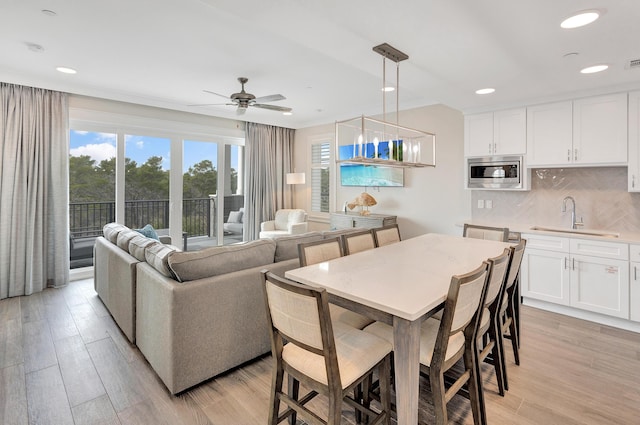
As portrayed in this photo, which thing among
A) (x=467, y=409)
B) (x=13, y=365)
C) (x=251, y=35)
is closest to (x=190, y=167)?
(x=251, y=35)

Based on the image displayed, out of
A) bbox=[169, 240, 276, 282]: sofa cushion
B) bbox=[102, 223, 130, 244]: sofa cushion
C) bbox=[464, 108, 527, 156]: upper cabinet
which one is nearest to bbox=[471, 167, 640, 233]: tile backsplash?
bbox=[464, 108, 527, 156]: upper cabinet

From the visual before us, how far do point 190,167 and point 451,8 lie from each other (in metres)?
5.06

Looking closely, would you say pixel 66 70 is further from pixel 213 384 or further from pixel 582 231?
pixel 582 231

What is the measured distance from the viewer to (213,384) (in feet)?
7.63

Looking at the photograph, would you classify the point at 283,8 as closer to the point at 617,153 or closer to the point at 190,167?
the point at 617,153

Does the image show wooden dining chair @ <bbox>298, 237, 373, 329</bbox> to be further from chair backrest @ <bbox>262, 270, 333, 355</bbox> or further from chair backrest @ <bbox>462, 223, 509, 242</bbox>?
chair backrest @ <bbox>462, 223, 509, 242</bbox>

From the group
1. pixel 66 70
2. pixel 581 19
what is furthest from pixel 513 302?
pixel 66 70

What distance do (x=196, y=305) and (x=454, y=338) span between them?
1.64m

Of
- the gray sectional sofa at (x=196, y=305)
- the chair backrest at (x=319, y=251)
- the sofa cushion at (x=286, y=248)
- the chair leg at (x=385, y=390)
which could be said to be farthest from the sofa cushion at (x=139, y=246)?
the chair leg at (x=385, y=390)

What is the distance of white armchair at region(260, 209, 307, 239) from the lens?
6.09 metres

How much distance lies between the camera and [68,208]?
4.54 m

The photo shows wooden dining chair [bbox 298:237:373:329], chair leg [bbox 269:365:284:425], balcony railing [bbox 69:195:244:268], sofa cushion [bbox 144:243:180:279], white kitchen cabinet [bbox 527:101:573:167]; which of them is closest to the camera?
chair leg [bbox 269:365:284:425]

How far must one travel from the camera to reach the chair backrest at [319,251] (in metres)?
2.33

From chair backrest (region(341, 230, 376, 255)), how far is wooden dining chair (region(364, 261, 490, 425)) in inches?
32.9
